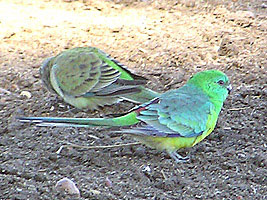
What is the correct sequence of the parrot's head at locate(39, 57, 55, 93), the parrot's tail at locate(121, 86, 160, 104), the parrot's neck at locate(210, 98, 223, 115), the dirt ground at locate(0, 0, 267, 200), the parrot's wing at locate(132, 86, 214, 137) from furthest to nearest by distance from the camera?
the parrot's head at locate(39, 57, 55, 93), the parrot's tail at locate(121, 86, 160, 104), the parrot's neck at locate(210, 98, 223, 115), the parrot's wing at locate(132, 86, 214, 137), the dirt ground at locate(0, 0, 267, 200)

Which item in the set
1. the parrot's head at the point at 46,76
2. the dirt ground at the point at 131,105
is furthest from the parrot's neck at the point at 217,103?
the parrot's head at the point at 46,76

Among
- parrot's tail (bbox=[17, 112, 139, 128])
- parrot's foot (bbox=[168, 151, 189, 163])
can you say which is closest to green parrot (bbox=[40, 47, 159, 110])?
parrot's tail (bbox=[17, 112, 139, 128])

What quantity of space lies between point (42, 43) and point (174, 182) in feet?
9.66

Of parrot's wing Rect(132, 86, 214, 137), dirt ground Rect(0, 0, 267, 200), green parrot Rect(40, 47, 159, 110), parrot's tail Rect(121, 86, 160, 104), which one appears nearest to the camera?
dirt ground Rect(0, 0, 267, 200)

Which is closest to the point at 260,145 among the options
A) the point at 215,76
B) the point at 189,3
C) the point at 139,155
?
the point at 215,76

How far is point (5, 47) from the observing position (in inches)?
247

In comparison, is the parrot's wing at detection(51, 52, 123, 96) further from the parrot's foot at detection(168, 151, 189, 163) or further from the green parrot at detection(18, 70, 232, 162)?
the parrot's foot at detection(168, 151, 189, 163)

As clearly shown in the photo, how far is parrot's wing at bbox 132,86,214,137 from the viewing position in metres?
4.21

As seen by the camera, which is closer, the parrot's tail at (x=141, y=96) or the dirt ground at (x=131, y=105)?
the dirt ground at (x=131, y=105)

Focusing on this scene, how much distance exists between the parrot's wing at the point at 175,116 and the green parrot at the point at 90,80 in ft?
2.30

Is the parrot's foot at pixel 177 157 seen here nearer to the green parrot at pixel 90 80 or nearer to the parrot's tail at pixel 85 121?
the parrot's tail at pixel 85 121

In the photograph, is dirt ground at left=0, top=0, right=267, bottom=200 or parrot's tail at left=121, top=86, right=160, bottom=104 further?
parrot's tail at left=121, top=86, right=160, bottom=104

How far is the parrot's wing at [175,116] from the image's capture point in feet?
13.8

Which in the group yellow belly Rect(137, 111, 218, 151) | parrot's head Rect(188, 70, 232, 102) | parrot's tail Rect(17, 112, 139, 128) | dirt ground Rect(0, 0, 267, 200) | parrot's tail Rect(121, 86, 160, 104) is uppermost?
parrot's head Rect(188, 70, 232, 102)
